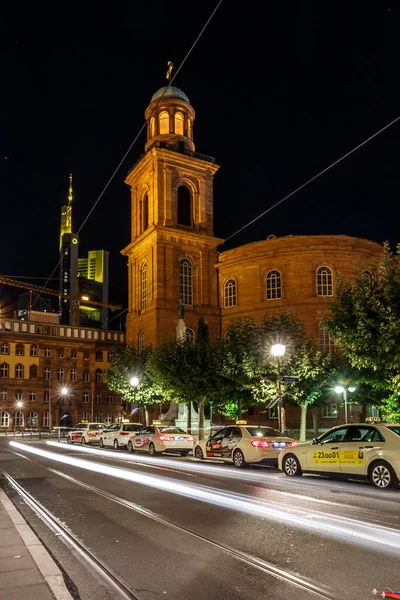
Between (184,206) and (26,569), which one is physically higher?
(184,206)

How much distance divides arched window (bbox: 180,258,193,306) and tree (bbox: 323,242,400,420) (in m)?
35.6

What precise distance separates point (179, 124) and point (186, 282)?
17.3 meters

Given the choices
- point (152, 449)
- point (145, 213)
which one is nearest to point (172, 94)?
point (145, 213)

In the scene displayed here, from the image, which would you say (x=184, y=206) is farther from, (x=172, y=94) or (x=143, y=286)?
(x=172, y=94)

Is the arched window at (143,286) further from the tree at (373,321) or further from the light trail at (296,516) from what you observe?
the light trail at (296,516)

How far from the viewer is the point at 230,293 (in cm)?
5553

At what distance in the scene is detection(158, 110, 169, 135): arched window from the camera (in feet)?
199

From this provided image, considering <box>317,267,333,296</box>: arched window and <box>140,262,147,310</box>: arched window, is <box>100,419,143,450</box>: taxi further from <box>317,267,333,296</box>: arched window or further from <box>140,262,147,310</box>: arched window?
<box>140,262,147,310</box>: arched window

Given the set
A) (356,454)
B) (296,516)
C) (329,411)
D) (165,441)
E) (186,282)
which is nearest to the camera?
(296,516)

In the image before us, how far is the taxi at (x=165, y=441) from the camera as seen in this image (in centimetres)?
2380

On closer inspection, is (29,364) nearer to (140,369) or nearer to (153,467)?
(140,369)

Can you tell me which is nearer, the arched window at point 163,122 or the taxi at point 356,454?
the taxi at point 356,454

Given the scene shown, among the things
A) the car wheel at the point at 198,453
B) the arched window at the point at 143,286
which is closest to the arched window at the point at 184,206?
the arched window at the point at 143,286

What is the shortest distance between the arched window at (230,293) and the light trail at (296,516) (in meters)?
41.4
